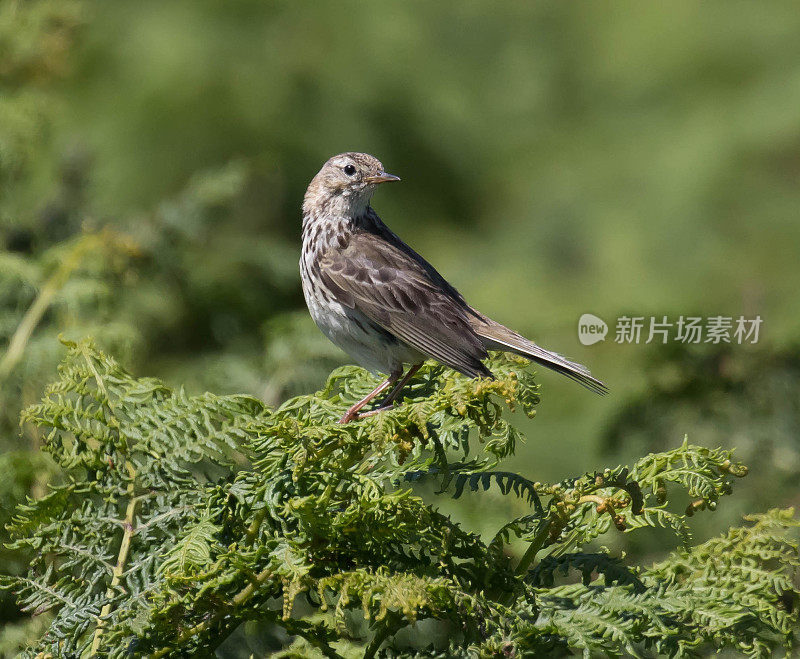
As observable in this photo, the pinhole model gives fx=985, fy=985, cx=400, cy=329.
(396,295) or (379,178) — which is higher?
(379,178)

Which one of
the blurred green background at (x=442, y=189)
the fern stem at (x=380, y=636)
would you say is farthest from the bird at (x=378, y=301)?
the fern stem at (x=380, y=636)

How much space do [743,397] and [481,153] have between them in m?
3.76

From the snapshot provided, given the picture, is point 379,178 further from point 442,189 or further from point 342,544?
point 442,189

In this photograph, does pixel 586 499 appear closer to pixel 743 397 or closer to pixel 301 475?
pixel 301 475

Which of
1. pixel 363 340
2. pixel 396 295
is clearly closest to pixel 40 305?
pixel 363 340

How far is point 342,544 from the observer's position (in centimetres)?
181

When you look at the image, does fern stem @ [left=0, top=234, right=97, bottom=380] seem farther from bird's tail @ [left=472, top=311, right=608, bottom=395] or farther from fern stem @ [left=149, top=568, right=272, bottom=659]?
fern stem @ [left=149, top=568, right=272, bottom=659]

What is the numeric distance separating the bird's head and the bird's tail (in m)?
0.67

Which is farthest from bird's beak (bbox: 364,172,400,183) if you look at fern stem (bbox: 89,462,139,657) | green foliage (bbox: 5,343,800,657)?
fern stem (bbox: 89,462,139,657)

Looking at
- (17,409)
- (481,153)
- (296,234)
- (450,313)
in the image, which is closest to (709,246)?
(481,153)

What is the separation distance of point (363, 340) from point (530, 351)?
564mm

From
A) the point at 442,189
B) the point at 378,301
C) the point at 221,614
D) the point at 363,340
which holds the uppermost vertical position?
the point at 442,189

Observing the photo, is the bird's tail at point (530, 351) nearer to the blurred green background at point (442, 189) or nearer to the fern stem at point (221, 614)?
the blurred green background at point (442, 189)

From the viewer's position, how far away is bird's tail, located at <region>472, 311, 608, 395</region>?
9.50 ft
